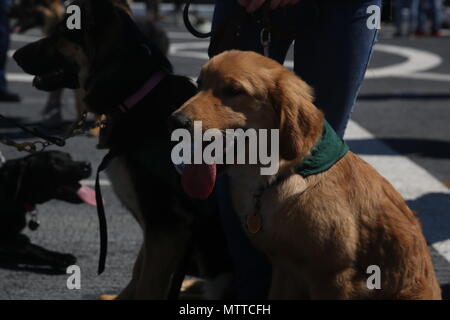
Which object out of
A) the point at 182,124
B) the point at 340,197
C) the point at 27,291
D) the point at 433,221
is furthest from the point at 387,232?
the point at 433,221

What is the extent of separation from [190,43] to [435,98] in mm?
7334

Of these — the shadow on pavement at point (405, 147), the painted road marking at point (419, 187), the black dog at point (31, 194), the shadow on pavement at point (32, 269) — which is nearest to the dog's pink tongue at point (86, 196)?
the black dog at point (31, 194)

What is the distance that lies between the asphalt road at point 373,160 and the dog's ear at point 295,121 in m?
1.67

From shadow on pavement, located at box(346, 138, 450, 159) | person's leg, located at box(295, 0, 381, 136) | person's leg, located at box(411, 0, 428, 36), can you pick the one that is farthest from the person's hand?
person's leg, located at box(411, 0, 428, 36)

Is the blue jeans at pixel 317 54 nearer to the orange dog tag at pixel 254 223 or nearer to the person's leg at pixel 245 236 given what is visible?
the person's leg at pixel 245 236

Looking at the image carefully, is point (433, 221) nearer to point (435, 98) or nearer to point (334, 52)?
point (334, 52)

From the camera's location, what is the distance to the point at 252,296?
385cm

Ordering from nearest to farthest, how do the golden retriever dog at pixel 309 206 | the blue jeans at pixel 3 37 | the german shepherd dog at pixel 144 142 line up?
the golden retriever dog at pixel 309 206, the german shepherd dog at pixel 144 142, the blue jeans at pixel 3 37

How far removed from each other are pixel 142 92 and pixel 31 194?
1592 mm

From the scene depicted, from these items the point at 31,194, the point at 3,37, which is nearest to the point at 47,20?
the point at 3,37

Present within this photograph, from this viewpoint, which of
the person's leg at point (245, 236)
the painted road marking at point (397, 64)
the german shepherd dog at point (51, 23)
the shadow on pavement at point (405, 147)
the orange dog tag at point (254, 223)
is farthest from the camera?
the painted road marking at point (397, 64)

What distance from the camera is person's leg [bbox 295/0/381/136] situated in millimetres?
3541

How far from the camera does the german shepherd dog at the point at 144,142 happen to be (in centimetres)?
388

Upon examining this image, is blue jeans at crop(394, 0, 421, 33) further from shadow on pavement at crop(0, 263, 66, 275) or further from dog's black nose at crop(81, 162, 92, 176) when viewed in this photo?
shadow on pavement at crop(0, 263, 66, 275)
